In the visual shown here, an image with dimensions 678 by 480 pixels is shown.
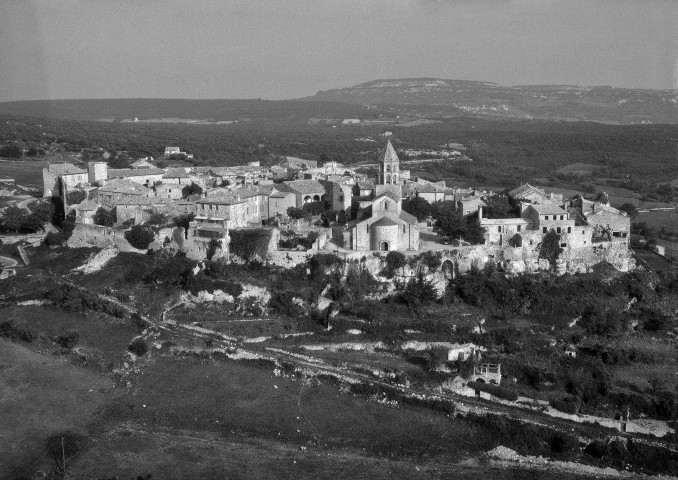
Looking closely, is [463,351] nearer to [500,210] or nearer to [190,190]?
[500,210]

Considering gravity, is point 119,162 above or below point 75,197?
above

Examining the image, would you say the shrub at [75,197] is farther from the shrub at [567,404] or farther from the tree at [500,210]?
the shrub at [567,404]

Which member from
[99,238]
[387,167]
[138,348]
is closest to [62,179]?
[99,238]

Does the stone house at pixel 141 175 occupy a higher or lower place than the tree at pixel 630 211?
higher

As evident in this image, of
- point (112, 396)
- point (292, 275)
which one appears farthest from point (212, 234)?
point (112, 396)

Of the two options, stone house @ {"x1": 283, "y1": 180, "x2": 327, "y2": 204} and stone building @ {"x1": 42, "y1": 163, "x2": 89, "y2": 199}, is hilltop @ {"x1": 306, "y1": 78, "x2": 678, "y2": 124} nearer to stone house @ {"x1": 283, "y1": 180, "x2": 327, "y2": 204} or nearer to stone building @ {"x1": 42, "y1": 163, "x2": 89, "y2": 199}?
stone house @ {"x1": 283, "y1": 180, "x2": 327, "y2": 204}

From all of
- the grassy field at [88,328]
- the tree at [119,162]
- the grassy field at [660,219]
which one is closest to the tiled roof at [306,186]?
the grassy field at [88,328]
